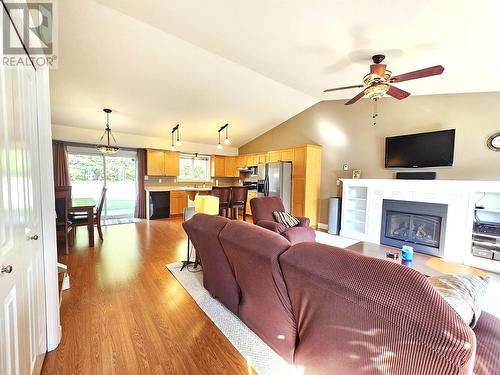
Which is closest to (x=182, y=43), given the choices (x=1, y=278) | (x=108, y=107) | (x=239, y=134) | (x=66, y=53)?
(x=66, y=53)

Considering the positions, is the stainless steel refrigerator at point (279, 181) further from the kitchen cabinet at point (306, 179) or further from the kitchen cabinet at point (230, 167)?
the kitchen cabinet at point (230, 167)

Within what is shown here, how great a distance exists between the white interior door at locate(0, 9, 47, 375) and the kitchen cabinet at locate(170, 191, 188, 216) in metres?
5.21

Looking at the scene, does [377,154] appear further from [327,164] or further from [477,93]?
[477,93]

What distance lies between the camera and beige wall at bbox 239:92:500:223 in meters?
3.37

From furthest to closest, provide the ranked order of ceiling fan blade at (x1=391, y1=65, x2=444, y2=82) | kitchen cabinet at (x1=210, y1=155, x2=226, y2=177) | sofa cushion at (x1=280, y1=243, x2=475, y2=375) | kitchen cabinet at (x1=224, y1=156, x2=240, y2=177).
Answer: kitchen cabinet at (x1=224, y1=156, x2=240, y2=177), kitchen cabinet at (x1=210, y1=155, x2=226, y2=177), ceiling fan blade at (x1=391, y1=65, x2=444, y2=82), sofa cushion at (x1=280, y1=243, x2=475, y2=375)

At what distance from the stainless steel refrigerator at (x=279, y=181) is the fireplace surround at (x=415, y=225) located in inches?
88.1

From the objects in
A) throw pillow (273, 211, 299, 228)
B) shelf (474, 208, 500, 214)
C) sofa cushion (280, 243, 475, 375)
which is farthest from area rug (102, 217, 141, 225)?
shelf (474, 208, 500, 214)

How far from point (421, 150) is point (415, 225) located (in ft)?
4.51

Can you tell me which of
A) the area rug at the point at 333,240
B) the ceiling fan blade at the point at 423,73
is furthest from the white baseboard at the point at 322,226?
the ceiling fan blade at the point at 423,73

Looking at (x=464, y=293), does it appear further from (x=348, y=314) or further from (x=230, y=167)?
(x=230, y=167)

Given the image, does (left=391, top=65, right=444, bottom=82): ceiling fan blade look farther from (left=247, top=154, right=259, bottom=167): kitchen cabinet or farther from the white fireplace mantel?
(left=247, top=154, right=259, bottom=167): kitchen cabinet

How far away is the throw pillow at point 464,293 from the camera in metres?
0.95

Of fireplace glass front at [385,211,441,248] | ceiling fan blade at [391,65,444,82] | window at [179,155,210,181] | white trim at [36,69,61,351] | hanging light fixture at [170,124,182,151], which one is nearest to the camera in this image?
Result: white trim at [36,69,61,351]

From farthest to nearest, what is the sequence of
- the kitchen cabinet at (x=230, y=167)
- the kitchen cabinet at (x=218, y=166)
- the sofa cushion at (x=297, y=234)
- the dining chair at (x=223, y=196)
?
the kitchen cabinet at (x=230, y=167) → the kitchen cabinet at (x=218, y=166) → the dining chair at (x=223, y=196) → the sofa cushion at (x=297, y=234)
